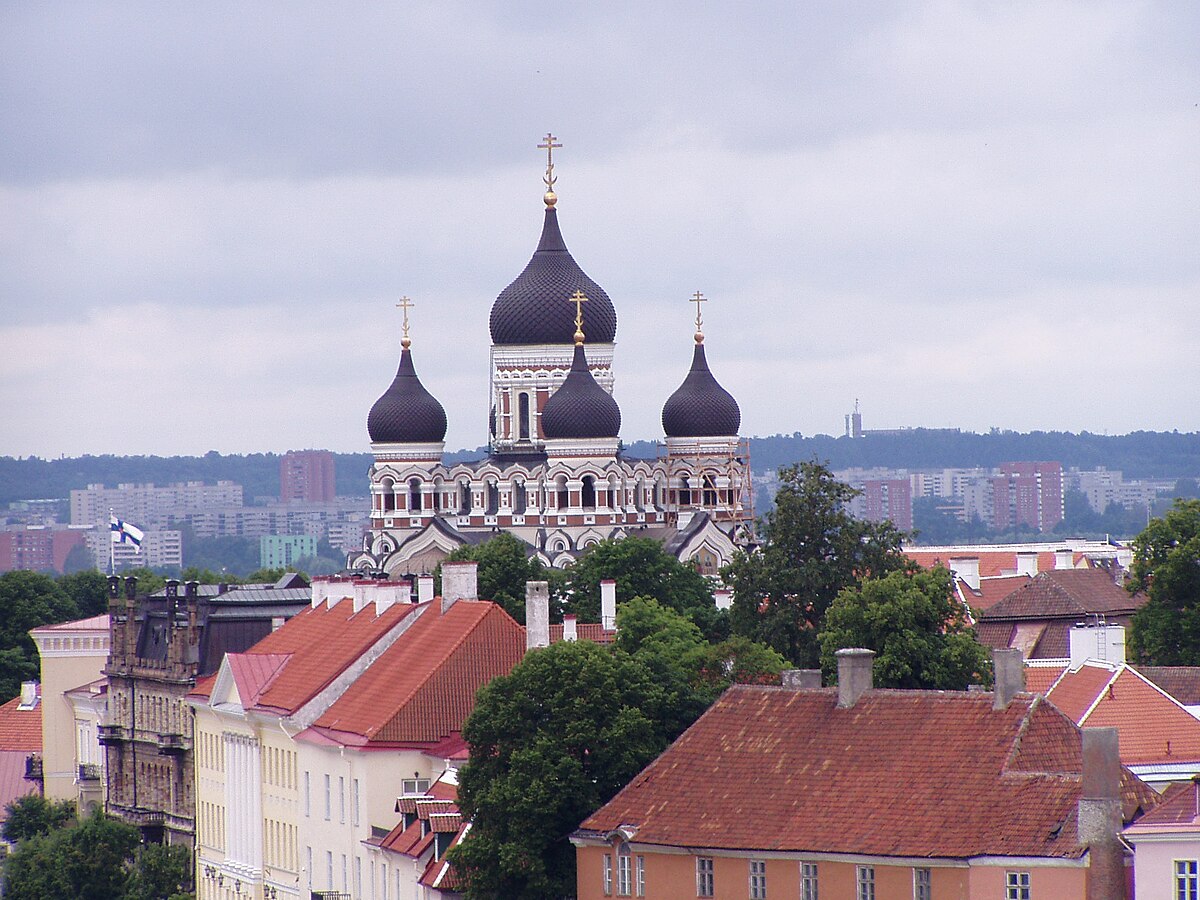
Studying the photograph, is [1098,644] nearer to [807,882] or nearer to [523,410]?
[807,882]

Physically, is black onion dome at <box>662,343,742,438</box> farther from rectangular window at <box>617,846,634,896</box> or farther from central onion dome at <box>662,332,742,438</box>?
rectangular window at <box>617,846,634,896</box>

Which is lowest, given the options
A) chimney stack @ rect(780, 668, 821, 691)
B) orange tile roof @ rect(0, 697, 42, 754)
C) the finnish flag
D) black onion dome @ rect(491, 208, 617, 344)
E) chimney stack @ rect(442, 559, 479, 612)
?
orange tile roof @ rect(0, 697, 42, 754)

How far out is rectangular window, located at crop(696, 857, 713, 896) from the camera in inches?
2047

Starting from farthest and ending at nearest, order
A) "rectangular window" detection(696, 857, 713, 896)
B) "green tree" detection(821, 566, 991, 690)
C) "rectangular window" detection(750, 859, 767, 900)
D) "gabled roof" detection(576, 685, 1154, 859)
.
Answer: "green tree" detection(821, 566, 991, 690) → "rectangular window" detection(696, 857, 713, 896) → "rectangular window" detection(750, 859, 767, 900) → "gabled roof" detection(576, 685, 1154, 859)

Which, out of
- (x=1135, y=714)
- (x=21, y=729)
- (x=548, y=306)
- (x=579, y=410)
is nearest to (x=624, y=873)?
(x=1135, y=714)

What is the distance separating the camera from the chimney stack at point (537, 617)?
6456 centimetres

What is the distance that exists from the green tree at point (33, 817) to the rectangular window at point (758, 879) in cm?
4964

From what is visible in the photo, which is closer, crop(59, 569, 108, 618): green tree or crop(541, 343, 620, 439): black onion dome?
crop(541, 343, 620, 439): black onion dome

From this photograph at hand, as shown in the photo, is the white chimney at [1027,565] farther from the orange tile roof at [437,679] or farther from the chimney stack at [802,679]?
the chimney stack at [802,679]

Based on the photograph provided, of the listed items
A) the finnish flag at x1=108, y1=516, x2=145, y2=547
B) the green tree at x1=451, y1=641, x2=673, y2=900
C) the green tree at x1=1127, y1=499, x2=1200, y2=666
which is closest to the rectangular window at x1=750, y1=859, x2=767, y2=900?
the green tree at x1=451, y1=641, x2=673, y2=900

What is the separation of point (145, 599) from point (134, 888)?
16.3 meters

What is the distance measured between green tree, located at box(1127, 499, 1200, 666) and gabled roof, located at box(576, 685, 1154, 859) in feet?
86.8

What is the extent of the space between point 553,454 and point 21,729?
3030 cm

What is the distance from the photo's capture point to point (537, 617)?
6512cm
